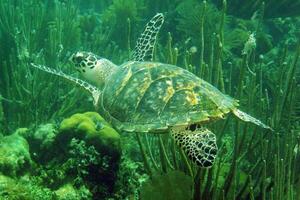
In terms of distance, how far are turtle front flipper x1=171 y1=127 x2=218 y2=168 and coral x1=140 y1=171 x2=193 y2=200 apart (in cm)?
20

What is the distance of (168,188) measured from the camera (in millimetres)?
2662

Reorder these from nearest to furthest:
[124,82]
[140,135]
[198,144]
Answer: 1. [198,144]
2. [124,82]
3. [140,135]

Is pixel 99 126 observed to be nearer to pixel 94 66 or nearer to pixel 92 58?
pixel 94 66

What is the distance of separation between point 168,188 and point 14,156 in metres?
1.50

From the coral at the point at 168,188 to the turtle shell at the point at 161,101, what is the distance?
0.44 metres

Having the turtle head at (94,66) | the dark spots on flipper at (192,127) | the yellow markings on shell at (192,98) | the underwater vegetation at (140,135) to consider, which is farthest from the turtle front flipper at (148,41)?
the dark spots on flipper at (192,127)

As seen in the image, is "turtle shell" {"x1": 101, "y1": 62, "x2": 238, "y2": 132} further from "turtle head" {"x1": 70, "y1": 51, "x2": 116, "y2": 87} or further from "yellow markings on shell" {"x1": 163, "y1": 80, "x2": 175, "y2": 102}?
"turtle head" {"x1": 70, "y1": 51, "x2": 116, "y2": 87}

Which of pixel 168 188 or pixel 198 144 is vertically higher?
pixel 198 144

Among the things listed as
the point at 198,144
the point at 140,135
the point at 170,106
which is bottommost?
the point at 140,135

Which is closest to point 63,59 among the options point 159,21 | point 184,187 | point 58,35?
point 58,35

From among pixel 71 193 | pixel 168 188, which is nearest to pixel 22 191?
pixel 71 193

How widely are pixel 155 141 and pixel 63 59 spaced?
3411 mm

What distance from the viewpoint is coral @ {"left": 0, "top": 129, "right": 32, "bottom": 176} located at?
300 cm

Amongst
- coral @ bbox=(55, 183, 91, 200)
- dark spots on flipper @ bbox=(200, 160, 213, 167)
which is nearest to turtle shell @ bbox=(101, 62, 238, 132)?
dark spots on flipper @ bbox=(200, 160, 213, 167)
